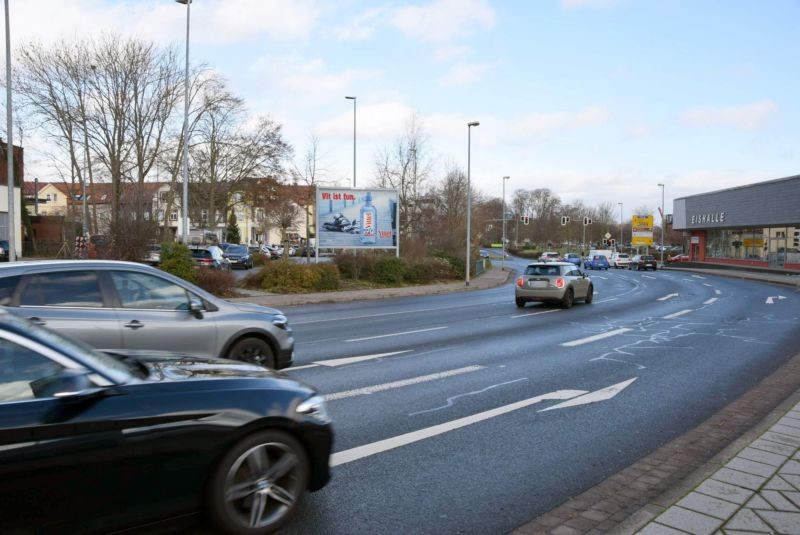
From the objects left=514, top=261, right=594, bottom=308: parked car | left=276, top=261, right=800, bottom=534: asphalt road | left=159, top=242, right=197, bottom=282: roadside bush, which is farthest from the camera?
left=159, top=242, right=197, bottom=282: roadside bush

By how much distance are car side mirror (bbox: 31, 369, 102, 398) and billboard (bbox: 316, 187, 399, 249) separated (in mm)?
25987

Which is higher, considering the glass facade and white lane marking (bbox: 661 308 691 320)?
the glass facade

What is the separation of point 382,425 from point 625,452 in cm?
224

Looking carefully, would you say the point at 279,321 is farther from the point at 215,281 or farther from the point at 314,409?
the point at 215,281

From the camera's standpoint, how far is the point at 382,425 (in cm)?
612

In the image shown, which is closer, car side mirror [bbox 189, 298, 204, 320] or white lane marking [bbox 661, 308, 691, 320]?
car side mirror [bbox 189, 298, 204, 320]

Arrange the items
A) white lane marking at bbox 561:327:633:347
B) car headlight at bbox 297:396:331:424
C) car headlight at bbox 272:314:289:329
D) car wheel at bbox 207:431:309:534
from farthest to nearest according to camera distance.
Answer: white lane marking at bbox 561:327:633:347
car headlight at bbox 272:314:289:329
car headlight at bbox 297:396:331:424
car wheel at bbox 207:431:309:534

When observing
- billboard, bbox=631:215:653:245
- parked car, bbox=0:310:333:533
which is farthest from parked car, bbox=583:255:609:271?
parked car, bbox=0:310:333:533

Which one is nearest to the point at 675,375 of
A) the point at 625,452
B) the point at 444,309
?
the point at 625,452

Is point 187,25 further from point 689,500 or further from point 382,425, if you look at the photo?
point 689,500

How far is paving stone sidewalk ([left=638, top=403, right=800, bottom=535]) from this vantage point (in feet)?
12.2

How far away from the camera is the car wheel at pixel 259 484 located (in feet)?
11.5

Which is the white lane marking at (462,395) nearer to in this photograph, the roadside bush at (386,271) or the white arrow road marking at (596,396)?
the white arrow road marking at (596,396)

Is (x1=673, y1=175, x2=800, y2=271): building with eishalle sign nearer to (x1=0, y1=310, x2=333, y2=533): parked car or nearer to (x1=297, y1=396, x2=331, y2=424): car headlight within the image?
(x1=297, y1=396, x2=331, y2=424): car headlight
